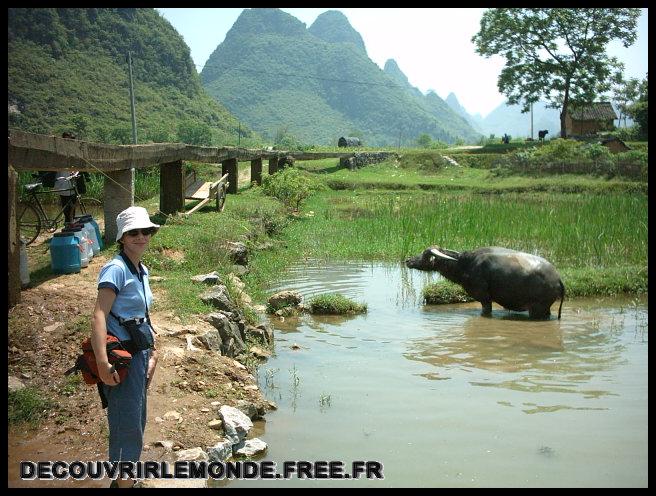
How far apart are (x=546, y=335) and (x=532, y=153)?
21.5m

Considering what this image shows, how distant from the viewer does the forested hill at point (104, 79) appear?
40.4 meters

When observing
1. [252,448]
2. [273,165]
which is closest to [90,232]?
[252,448]

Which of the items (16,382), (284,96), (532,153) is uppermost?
(284,96)

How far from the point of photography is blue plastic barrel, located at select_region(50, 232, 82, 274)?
24.6ft

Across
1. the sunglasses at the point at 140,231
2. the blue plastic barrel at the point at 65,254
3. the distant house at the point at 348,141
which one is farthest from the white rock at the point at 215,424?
the distant house at the point at 348,141

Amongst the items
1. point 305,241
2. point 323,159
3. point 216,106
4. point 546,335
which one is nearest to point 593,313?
point 546,335

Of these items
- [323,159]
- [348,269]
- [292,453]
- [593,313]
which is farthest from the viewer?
[323,159]

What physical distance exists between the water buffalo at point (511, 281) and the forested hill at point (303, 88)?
78.3 meters

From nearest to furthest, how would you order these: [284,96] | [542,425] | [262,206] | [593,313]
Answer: [542,425] → [593,313] → [262,206] → [284,96]

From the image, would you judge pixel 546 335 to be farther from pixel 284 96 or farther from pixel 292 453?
pixel 284 96

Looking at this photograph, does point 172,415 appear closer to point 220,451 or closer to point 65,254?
point 220,451

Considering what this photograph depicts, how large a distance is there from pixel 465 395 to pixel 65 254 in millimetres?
4539

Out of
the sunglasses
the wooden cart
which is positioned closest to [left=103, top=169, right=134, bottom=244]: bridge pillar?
the wooden cart

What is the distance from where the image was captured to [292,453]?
4637 millimetres
